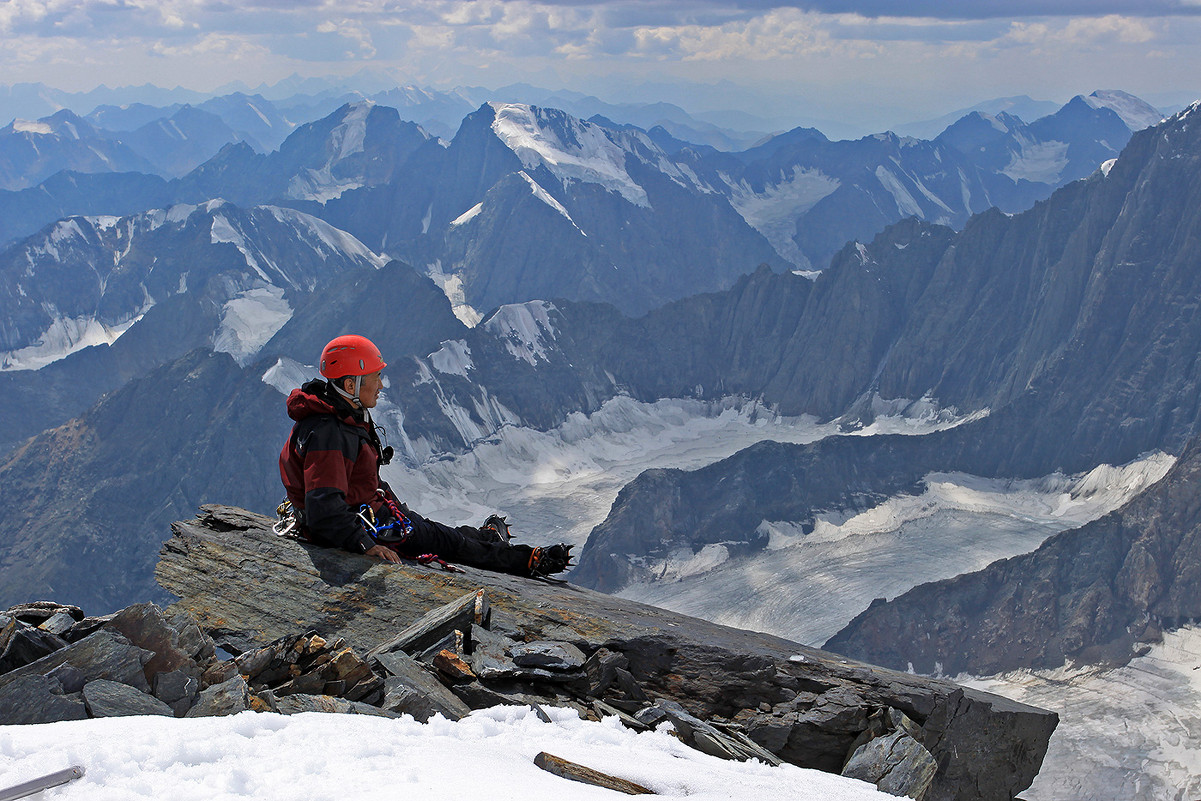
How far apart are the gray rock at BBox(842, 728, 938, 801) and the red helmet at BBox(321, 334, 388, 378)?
8.41m

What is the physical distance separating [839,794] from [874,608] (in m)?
112

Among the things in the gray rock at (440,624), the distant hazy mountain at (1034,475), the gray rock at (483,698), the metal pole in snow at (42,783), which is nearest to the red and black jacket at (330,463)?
the gray rock at (440,624)

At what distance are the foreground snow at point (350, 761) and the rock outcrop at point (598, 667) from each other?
905mm

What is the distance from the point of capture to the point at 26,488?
636ft

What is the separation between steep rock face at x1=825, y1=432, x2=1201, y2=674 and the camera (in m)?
114

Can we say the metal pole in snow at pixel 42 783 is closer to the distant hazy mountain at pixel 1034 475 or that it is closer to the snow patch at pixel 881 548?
the distant hazy mountain at pixel 1034 475

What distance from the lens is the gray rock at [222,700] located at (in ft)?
31.1

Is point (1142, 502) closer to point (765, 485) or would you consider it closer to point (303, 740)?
point (765, 485)

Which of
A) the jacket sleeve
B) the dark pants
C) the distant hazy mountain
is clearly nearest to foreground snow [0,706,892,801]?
the jacket sleeve

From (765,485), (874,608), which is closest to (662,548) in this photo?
(765,485)

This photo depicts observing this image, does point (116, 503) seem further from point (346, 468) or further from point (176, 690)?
point (176, 690)

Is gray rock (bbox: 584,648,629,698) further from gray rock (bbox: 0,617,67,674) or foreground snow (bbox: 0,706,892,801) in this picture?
gray rock (bbox: 0,617,67,674)

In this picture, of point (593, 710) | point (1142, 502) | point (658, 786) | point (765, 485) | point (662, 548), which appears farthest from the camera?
point (765, 485)

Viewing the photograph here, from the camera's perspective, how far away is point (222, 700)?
→ 31.5ft
